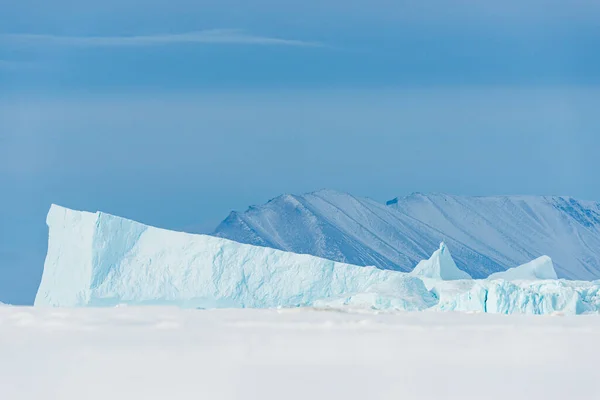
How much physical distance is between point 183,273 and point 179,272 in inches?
4.7

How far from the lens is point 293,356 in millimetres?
21219

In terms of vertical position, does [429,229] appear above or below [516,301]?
above

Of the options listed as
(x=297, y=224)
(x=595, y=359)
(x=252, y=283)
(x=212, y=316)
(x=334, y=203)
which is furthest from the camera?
(x=334, y=203)

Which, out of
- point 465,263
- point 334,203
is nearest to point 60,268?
point 334,203

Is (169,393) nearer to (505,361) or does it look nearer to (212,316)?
(505,361)

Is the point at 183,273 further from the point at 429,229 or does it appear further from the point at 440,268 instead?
the point at 429,229

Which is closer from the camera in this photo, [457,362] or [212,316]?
[457,362]

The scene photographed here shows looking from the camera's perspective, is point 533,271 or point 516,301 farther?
point 533,271

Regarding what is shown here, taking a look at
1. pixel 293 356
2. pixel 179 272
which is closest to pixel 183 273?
pixel 179 272

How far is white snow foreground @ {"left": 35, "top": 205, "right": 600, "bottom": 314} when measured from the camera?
35250 millimetres

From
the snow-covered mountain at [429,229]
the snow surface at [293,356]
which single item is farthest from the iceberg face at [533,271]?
the snow-covered mountain at [429,229]

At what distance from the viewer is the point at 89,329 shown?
2391cm

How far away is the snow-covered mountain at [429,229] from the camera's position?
60375 millimetres

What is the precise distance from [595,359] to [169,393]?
6451mm
